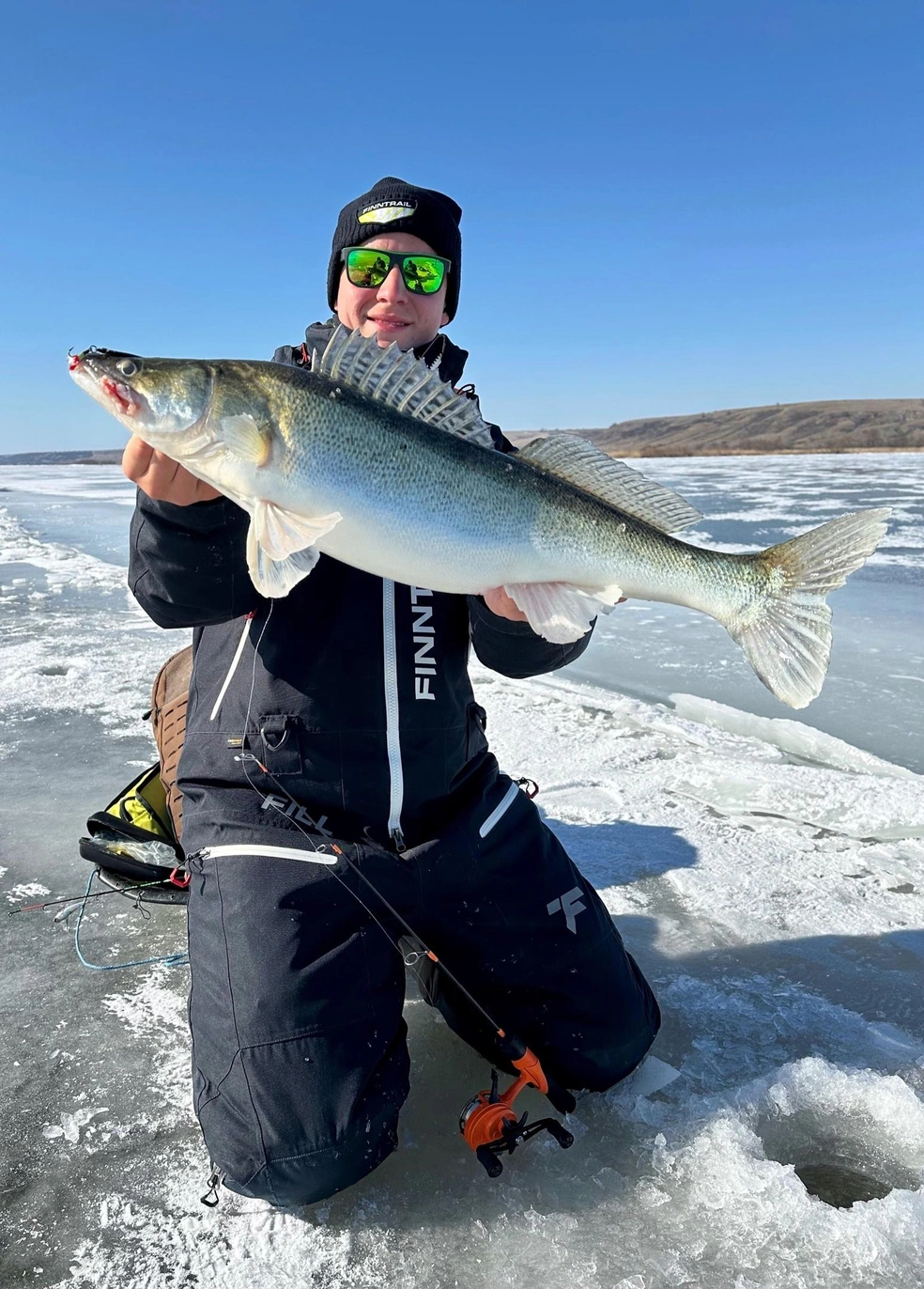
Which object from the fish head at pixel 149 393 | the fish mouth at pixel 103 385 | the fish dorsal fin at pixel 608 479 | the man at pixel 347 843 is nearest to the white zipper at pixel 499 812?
the man at pixel 347 843

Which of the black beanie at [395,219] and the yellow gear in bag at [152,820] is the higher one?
the black beanie at [395,219]

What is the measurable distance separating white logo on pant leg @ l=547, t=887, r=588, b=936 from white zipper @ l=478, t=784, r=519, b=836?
295mm

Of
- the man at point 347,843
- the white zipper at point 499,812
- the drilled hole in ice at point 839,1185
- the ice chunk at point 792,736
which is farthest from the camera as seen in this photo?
the ice chunk at point 792,736

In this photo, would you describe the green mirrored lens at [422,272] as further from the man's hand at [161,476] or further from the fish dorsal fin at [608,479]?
the man's hand at [161,476]

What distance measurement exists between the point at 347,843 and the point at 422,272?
6.42 ft

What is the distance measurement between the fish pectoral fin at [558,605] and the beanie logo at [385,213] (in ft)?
5.33

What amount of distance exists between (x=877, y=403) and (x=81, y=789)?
10432 cm

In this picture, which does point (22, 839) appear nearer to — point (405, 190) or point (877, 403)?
point (405, 190)

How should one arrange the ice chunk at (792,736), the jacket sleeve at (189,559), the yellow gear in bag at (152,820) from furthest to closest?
1. the ice chunk at (792,736)
2. the yellow gear in bag at (152,820)
3. the jacket sleeve at (189,559)

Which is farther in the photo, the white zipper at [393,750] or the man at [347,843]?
the white zipper at [393,750]

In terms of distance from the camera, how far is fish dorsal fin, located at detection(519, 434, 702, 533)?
2598 mm

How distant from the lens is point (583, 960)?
261 cm

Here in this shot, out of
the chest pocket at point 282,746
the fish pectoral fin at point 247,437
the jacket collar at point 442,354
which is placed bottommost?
the chest pocket at point 282,746

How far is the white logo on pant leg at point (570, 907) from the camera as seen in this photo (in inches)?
105
